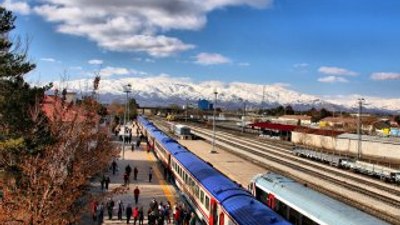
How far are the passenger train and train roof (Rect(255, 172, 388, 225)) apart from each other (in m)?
1.39

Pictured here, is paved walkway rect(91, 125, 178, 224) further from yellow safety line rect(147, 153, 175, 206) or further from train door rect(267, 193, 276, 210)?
train door rect(267, 193, 276, 210)

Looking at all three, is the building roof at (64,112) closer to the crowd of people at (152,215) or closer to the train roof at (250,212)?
the crowd of people at (152,215)

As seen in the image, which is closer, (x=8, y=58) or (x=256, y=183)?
(x=8, y=58)

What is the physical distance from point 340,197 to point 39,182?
22.9m

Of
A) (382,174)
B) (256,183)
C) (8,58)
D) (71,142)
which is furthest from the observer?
(382,174)

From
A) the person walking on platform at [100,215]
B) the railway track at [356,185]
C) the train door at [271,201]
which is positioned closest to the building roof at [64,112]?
the person walking on platform at [100,215]

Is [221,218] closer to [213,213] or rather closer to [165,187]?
[213,213]

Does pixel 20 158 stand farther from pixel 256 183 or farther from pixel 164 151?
pixel 164 151

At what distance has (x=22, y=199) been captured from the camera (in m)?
18.1

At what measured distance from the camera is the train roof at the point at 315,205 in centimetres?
1616

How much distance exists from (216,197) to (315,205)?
5234mm

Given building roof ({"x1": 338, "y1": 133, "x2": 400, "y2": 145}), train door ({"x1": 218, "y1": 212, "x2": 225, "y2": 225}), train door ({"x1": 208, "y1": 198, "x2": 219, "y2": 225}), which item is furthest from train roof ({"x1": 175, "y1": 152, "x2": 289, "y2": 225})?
building roof ({"x1": 338, "y1": 133, "x2": 400, "y2": 145})

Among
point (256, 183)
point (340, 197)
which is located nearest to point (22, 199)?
point (256, 183)

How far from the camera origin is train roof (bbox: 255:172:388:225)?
16.2 meters
